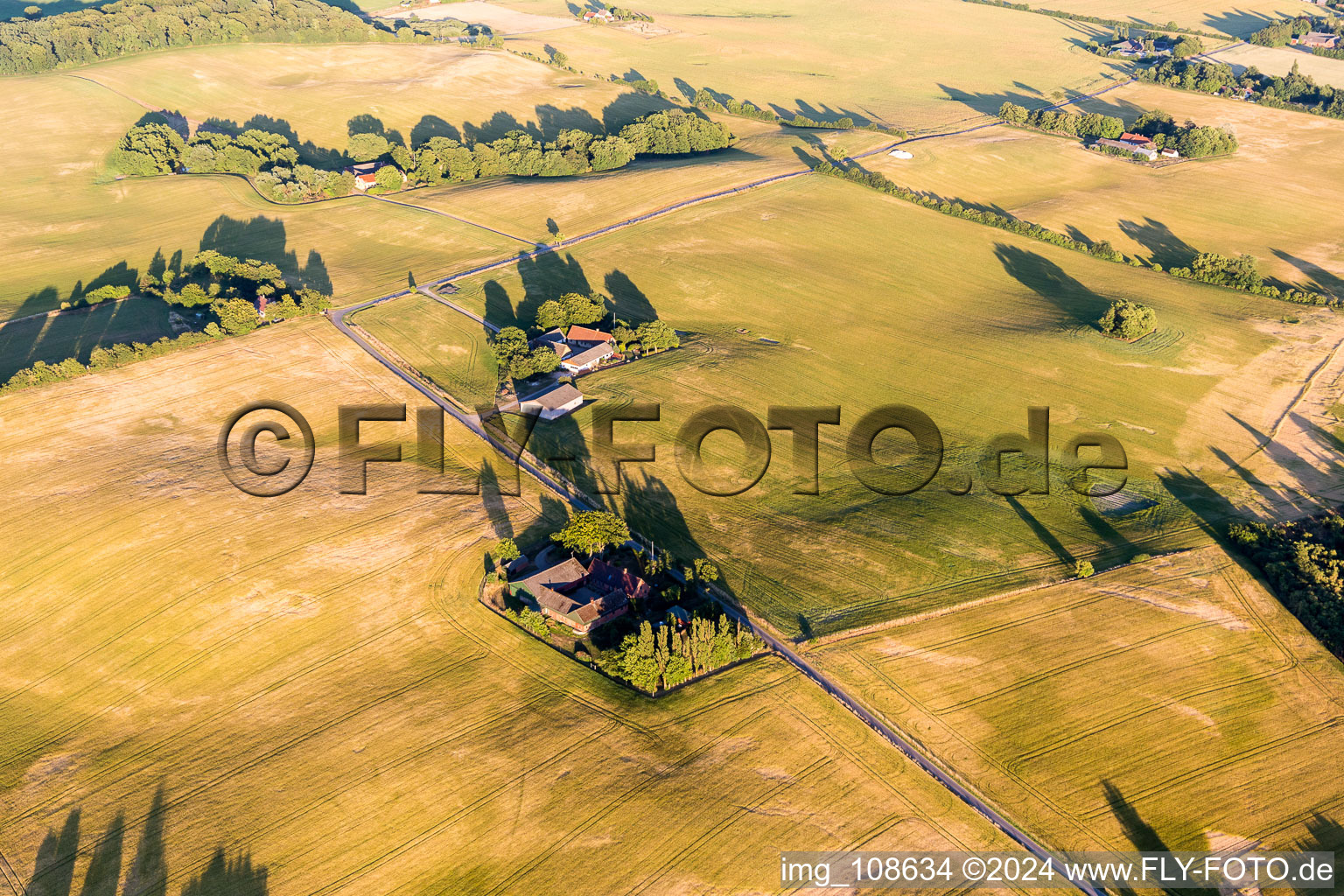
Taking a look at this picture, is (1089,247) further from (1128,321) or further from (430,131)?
(430,131)

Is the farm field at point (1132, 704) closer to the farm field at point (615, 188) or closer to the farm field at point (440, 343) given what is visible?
the farm field at point (440, 343)

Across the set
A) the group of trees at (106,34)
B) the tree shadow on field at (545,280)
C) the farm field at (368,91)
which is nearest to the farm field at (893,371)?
the tree shadow on field at (545,280)

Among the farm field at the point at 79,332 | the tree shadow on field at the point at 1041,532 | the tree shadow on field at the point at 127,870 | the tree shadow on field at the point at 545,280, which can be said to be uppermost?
the tree shadow on field at the point at 545,280

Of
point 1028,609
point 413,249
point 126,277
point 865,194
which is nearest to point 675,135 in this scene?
point 865,194

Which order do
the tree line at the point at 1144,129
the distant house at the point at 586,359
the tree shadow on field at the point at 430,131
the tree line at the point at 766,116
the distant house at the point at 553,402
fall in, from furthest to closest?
the tree line at the point at 766,116 → the tree shadow on field at the point at 430,131 → the tree line at the point at 1144,129 → the distant house at the point at 586,359 → the distant house at the point at 553,402

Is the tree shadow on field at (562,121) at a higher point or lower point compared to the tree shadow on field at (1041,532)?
higher

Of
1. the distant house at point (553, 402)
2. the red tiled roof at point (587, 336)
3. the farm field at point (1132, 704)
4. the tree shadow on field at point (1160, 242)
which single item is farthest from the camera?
the tree shadow on field at point (1160, 242)

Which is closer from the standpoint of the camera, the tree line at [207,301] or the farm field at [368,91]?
the tree line at [207,301]
